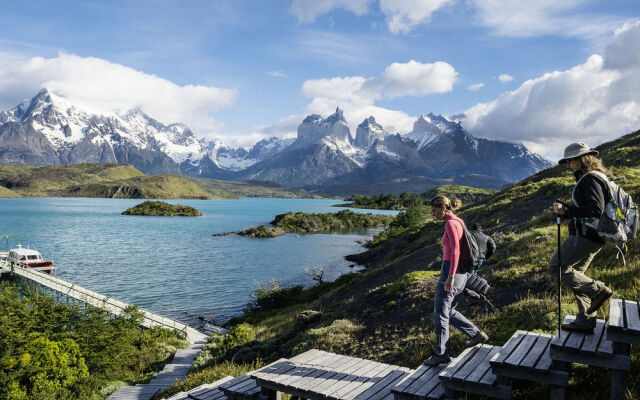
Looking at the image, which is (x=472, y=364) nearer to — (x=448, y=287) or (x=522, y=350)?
(x=522, y=350)

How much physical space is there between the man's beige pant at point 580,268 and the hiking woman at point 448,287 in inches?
69.4

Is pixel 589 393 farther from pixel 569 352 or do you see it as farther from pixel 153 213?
pixel 153 213

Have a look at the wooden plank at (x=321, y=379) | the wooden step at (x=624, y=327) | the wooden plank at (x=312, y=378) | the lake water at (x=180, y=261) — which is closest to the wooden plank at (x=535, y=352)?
the wooden step at (x=624, y=327)

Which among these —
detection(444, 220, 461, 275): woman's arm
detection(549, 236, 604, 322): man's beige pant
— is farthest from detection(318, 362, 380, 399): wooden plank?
detection(549, 236, 604, 322): man's beige pant

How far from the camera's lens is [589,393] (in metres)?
6.44

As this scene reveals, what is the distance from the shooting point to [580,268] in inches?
276

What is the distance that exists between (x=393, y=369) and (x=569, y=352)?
3.91 meters

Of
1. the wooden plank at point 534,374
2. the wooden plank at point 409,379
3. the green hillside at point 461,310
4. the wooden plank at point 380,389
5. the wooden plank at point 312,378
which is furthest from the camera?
the green hillside at point 461,310

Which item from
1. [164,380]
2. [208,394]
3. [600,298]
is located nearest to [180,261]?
[164,380]

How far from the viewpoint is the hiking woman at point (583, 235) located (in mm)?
6309

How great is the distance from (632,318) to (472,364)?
2.58m

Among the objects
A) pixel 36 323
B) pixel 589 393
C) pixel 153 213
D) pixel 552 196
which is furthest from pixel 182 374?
pixel 153 213

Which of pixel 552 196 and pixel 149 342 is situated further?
pixel 552 196

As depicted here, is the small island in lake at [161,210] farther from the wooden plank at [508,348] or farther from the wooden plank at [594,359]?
the wooden plank at [594,359]
